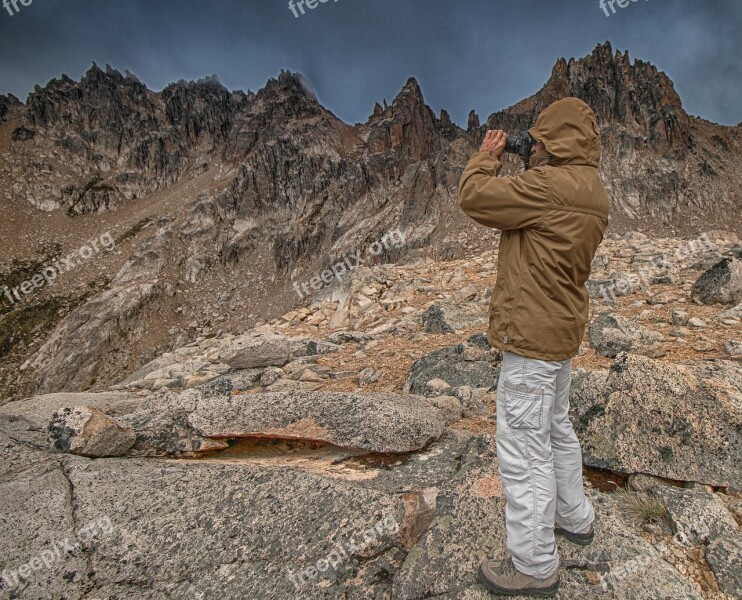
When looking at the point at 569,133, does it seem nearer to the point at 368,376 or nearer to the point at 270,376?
the point at 368,376

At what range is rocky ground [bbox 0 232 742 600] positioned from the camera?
3.19 meters

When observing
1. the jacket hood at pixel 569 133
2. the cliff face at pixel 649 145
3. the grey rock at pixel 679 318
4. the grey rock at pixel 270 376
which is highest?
the cliff face at pixel 649 145

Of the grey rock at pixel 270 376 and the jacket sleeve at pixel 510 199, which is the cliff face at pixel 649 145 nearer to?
the grey rock at pixel 270 376

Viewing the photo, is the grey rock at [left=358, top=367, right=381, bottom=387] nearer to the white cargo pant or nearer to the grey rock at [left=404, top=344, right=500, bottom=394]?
the grey rock at [left=404, top=344, right=500, bottom=394]

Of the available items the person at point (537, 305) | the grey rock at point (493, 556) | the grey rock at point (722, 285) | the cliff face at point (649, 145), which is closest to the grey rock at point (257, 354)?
the grey rock at point (493, 556)

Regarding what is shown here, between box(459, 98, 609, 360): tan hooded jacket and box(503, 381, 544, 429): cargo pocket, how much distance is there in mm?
281

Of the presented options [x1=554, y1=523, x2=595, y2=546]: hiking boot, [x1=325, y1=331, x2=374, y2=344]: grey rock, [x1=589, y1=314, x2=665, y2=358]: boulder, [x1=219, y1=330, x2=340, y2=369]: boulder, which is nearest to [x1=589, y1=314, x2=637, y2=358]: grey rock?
[x1=589, y1=314, x2=665, y2=358]: boulder

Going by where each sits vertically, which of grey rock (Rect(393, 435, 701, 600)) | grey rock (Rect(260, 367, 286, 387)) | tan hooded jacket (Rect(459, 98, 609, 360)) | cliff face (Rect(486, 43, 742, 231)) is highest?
cliff face (Rect(486, 43, 742, 231))

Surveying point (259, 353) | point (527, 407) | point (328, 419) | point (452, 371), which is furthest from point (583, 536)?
point (259, 353)

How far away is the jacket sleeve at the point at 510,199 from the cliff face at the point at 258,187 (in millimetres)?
36418

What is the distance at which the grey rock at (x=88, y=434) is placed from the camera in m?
4.96

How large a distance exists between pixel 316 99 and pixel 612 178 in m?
84.8

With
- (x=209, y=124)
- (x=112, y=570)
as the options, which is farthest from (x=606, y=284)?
(x=209, y=124)

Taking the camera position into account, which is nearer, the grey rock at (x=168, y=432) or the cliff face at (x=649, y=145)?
the grey rock at (x=168, y=432)
